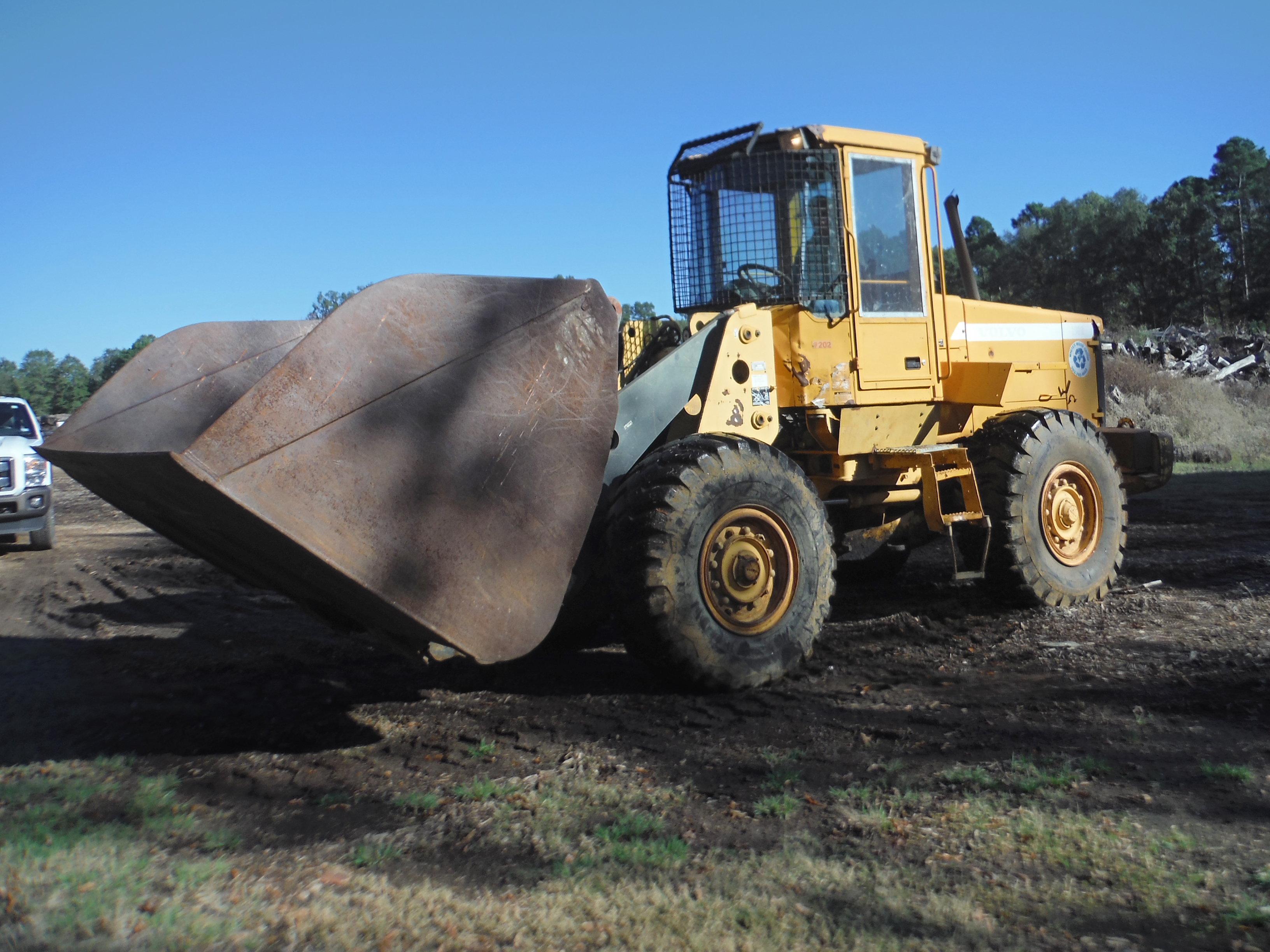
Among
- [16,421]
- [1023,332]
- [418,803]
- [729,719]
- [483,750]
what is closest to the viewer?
[418,803]

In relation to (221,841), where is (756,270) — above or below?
above

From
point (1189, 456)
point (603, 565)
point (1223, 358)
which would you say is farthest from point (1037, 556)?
point (1223, 358)

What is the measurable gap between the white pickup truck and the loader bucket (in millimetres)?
8721

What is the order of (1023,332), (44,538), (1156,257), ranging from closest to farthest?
(1023,332) → (44,538) → (1156,257)

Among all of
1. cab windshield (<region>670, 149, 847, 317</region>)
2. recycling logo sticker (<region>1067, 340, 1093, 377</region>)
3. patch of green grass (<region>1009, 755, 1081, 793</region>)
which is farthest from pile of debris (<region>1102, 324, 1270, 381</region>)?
patch of green grass (<region>1009, 755, 1081, 793</region>)

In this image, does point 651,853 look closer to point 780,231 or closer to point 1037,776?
point 1037,776

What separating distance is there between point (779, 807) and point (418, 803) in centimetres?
132

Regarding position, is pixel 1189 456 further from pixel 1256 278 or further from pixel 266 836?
pixel 1256 278

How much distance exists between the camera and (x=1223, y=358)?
23562 mm

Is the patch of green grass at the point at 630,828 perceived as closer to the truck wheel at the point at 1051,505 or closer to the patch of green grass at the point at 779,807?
the patch of green grass at the point at 779,807

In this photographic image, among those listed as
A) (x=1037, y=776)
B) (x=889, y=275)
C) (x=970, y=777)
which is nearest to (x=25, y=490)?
(x=889, y=275)

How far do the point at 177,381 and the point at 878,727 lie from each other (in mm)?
3739

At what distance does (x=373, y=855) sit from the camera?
333cm

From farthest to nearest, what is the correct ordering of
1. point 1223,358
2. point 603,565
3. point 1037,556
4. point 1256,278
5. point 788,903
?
point 1256,278, point 1223,358, point 1037,556, point 603,565, point 788,903
